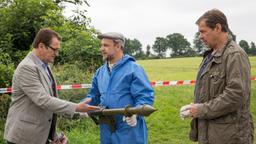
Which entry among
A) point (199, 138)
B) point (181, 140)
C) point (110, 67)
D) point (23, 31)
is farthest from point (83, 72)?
point (199, 138)

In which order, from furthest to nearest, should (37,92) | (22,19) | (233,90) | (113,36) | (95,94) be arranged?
1. (22,19)
2. (95,94)
3. (113,36)
4. (37,92)
5. (233,90)

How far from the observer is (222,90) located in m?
3.83

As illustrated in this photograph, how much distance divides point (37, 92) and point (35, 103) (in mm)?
108

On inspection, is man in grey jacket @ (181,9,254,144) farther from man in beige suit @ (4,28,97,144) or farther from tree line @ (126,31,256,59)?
tree line @ (126,31,256,59)

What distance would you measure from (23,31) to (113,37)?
6704 mm

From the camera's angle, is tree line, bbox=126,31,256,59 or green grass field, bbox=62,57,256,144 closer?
green grass field, bbox=62,57,256,144

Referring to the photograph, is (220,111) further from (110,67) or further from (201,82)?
(110,67)

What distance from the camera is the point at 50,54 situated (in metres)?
4.37

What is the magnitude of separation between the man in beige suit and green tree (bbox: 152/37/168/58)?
6837 centimetres

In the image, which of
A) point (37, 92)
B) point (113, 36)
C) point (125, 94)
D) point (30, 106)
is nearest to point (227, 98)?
point (125, 94)

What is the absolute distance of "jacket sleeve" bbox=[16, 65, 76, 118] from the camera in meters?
4.14

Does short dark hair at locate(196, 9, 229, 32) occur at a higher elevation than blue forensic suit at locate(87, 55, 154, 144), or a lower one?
higher

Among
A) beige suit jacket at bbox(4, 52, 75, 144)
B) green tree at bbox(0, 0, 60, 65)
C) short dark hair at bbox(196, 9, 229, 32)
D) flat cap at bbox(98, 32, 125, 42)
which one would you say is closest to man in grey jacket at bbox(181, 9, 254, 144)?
short dark hair at bbox(196, 9, 229, 32)

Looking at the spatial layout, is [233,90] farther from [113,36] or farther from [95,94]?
[95,94]
